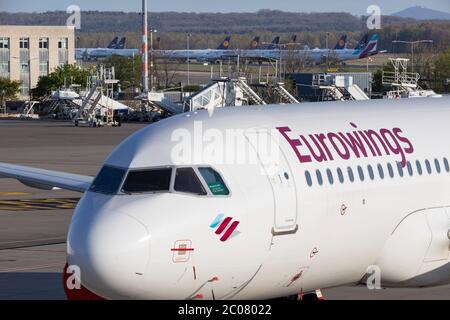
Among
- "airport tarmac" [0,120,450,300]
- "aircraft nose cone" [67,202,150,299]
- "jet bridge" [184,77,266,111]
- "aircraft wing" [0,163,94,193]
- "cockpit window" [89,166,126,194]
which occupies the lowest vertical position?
"airport tarmac" [0,120,450,300]

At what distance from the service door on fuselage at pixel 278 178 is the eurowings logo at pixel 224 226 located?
1067mm

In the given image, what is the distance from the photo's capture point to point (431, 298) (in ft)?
83.6

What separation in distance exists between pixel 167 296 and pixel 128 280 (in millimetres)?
799

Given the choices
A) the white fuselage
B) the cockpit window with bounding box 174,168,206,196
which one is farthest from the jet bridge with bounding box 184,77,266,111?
the cockpit window with bounding box 174,168,206,196

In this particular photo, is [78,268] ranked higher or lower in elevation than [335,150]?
lower

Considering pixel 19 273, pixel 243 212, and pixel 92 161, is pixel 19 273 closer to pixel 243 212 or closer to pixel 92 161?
pixel 243 212

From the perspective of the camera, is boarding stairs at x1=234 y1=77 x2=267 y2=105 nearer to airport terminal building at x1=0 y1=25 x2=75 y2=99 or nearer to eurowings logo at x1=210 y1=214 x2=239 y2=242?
eurowings logo at x1=210 y1=214 x2=239 y2=242

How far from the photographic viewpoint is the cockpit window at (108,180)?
1955cm

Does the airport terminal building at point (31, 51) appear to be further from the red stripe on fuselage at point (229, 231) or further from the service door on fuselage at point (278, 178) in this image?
the red stripe on fuselage at point (229, 231)

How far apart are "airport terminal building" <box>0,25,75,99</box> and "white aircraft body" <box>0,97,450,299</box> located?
539 ft

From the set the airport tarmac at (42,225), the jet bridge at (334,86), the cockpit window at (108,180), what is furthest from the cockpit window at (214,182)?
the jet bridge at (334,86)

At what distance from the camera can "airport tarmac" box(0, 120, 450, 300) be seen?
2661 cm

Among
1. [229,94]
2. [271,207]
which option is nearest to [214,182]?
[271,207]
